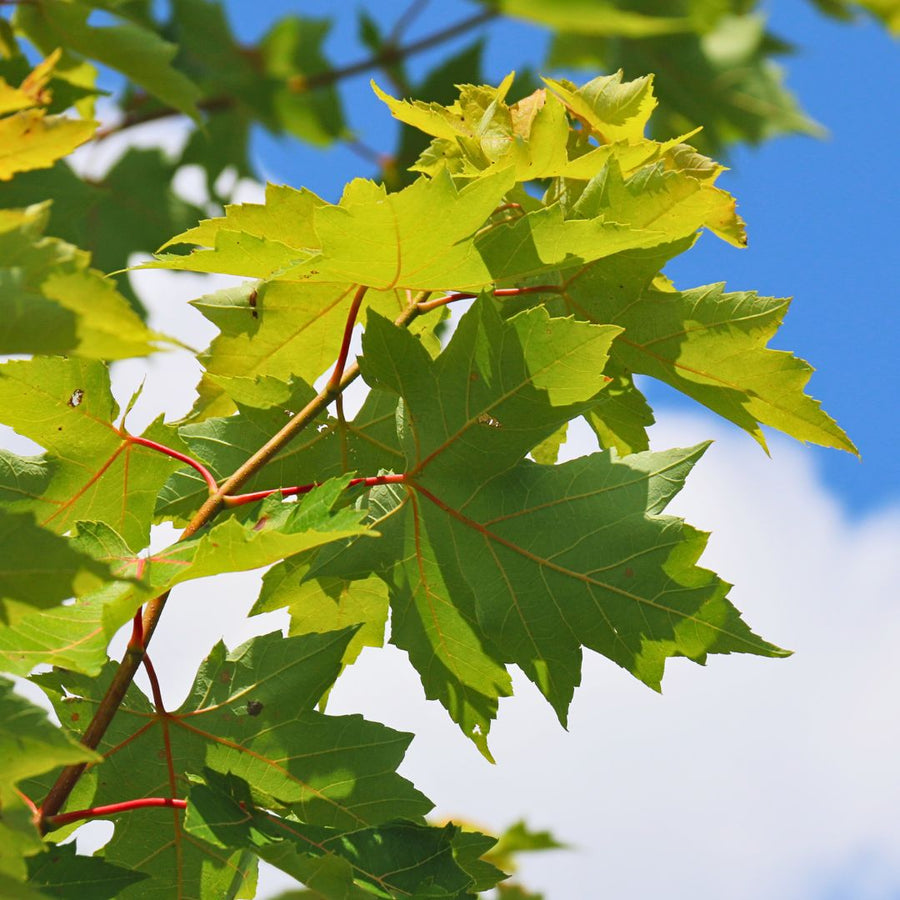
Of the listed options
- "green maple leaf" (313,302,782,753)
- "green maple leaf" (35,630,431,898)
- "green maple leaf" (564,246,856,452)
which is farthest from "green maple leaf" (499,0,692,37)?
"green maple leaf" (35,630,431,898)

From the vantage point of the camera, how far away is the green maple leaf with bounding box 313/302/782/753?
1019 mm

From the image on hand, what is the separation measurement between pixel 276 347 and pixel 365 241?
0.27 metres

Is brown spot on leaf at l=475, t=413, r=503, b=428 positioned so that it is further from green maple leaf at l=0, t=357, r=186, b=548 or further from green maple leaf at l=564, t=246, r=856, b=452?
green maple leaf at l=0, t=357, r=186, b=548

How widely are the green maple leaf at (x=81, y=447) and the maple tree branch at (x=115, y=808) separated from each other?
0.29m

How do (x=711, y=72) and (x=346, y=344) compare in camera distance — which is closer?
(x=346, y=344)

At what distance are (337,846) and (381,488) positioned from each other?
0.34 meters

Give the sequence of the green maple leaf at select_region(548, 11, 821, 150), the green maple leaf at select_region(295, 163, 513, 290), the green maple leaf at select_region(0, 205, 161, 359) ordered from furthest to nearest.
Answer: the green maple leaf at select_region(548, 11, 821, 150) → the green maple leaf at select_region(295, 163, 513, 290) → the green maple leaf at select_region(0, 205, 161, 359)

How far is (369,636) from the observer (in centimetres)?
120

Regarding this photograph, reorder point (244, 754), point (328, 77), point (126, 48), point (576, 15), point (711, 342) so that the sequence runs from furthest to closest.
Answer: point (328, 77) < point (126, 48) < point (576, 15) < point (711, 342) < point (244, 754)

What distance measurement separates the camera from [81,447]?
46.1 inches

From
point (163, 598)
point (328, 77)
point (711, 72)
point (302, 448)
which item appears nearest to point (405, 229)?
point (302, 448)

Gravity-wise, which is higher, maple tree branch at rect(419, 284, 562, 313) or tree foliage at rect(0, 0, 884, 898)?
maple tree branch at rect(419, 284, 562, 313)

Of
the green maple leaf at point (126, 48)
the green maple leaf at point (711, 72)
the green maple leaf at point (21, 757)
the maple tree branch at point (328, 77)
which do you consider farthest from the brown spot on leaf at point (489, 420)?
the green maple leaf at point (711, 72)

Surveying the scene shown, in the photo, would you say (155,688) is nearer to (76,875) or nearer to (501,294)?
(76,875)
